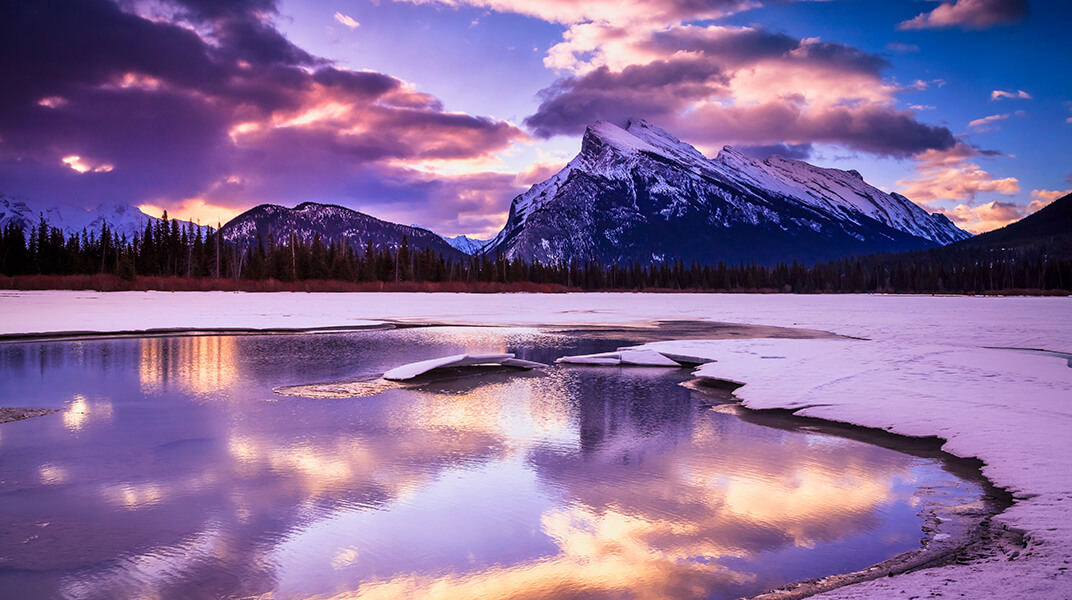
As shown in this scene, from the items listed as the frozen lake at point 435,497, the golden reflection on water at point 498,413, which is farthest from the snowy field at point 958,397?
the golden reflection on water at point 498,413

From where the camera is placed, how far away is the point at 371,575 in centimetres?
614

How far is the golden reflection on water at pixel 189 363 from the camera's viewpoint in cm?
1748

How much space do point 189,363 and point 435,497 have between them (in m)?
16.8

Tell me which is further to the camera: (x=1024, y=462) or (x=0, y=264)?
(x=0, y=264)

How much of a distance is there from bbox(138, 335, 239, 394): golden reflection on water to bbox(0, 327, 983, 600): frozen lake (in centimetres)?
123

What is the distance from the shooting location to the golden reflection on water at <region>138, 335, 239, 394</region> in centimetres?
1748

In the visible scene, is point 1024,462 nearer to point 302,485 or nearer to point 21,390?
point 302,485

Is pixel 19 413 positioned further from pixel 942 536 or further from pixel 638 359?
pixel 638 359

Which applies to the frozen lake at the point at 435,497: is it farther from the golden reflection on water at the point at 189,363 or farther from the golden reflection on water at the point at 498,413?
the golden reflection on water at the point at 189,363

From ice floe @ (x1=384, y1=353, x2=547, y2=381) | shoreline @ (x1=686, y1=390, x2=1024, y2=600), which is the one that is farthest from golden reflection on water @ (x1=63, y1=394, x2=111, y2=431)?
shoreline @ (x1=686, y1=390, x2=1024, y2=600)

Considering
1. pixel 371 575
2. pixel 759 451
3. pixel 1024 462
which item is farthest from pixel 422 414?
pixel 1024 462

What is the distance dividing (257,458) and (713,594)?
7442 mm

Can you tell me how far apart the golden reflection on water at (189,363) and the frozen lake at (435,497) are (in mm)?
1235

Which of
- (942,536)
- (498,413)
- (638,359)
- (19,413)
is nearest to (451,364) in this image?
(638,359)
